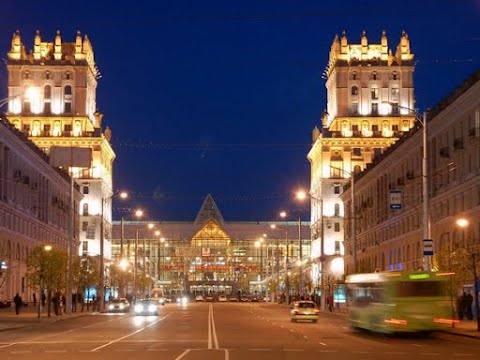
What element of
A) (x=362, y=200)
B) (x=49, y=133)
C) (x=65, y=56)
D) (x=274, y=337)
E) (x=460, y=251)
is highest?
(x=65, y=56)

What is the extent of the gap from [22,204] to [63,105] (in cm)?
6423

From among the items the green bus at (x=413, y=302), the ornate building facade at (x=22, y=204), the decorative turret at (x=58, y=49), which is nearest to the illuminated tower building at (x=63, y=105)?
the decorative turret at (x=58, y=49)

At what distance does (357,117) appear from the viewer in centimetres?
15612

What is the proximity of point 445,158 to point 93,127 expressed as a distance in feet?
312

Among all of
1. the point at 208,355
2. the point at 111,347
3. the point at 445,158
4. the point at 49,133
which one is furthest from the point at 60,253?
the point at 49,133

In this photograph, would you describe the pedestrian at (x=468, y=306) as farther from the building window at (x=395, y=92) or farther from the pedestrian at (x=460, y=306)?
the building window at (x=395, y=92)

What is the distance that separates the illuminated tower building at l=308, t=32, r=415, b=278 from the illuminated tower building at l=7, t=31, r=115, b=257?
3694 centimetres

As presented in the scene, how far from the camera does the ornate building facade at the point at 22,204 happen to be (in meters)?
86.1

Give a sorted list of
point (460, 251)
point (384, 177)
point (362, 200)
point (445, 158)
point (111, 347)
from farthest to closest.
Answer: point (362, 200) → point (384, 177) → point (445, 158) → point (460, 251) → point (111, 347)

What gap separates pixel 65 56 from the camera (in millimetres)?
158875

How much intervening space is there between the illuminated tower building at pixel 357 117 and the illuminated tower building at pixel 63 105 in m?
36.9

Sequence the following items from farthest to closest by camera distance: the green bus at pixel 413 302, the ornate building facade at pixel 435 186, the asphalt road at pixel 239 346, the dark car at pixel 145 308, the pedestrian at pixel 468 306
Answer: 1. the dark car at pixel 145 308
2. the ornate building facade at pixel 435 186
3. the pedestrian at pixel 468 306
4. the green bus at pixel 413 302
5. the asphalt road at pixel 239 346

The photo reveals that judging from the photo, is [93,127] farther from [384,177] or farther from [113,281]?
[384,177]

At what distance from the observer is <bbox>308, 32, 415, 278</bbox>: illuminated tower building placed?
15538cm
